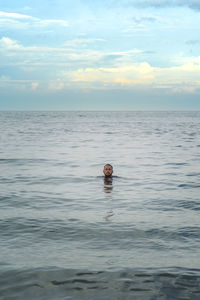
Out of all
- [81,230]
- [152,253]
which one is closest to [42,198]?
[81,230]

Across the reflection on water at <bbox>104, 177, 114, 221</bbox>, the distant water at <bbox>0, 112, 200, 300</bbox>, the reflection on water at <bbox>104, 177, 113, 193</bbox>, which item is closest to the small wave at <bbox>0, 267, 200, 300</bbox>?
the distant water at <bbox>0, 112, 200, 300</bbox>

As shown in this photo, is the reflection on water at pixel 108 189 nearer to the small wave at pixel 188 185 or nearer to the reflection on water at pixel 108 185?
the reflection on water at pixel 108 185

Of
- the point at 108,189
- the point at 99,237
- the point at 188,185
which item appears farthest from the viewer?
the point at 188,185

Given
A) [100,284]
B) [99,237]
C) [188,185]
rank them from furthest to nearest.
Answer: [188,185] → [99,237] → [100,284]

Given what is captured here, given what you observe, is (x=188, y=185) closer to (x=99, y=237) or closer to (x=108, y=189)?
(x=108, y=189)

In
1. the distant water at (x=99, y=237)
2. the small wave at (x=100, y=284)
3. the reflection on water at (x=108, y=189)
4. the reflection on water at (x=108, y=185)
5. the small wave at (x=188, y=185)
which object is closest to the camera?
the small wave at (x=100, y=284)

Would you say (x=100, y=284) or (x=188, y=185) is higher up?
(x=188, y=185)

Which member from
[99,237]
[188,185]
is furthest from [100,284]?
[188,185]

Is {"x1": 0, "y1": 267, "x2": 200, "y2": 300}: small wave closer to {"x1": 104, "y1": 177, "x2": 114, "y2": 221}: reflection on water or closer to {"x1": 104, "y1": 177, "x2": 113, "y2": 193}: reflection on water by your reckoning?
{"x1": 104, "y1": 177, "x2": 114, "y2": 221}: reflection on water

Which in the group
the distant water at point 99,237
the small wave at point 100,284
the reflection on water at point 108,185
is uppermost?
the reflection on water at point 108,185

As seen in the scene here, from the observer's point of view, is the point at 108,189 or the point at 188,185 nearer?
the point at 108,189

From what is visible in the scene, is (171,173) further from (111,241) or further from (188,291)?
(188,291)

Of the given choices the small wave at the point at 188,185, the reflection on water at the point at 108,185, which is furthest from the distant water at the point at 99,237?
the reflection on water at the point at 108,185

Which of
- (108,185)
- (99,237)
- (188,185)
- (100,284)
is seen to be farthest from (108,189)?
(100,284)
